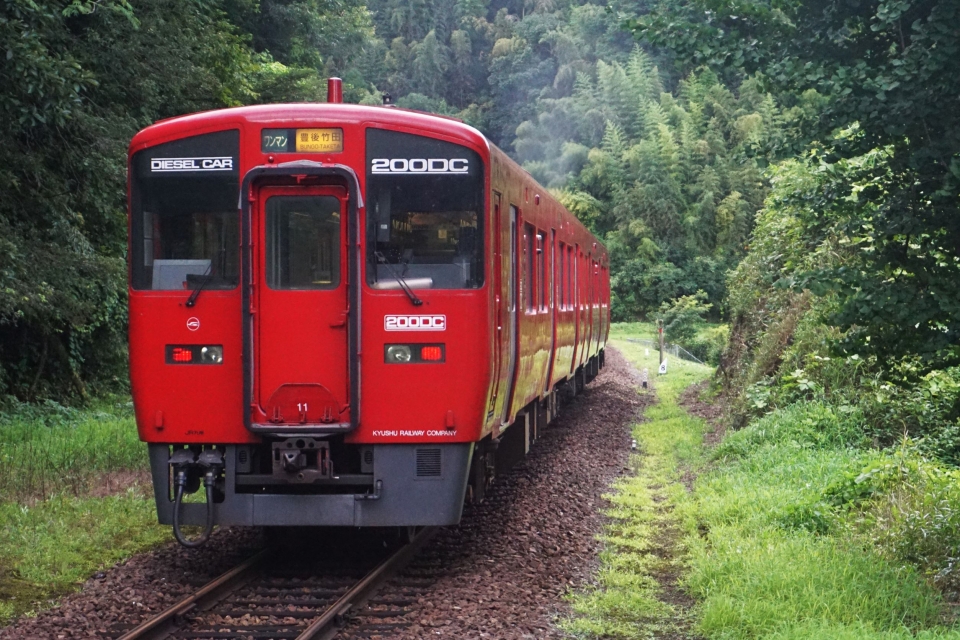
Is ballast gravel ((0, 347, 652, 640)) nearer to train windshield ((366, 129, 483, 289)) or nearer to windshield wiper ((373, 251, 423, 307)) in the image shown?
windshield wiper ((373, 251, 423, 307))

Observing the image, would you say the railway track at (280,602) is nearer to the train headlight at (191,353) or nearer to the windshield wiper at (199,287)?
the train headlight at (191,353)

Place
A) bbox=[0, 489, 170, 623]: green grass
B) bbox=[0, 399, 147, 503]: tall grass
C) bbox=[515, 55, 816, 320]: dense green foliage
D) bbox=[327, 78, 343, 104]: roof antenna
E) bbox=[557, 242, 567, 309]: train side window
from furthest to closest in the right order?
bbox=[515, 55, 816, 320]: dense green foliage, bbox=[557, 242, 567, 309]: train side window, bbox=[0, 399, 147, 503]: tall grass, bbox=[327, 78, 343, 104]: roof antenna, bbox=[0, 489, 170, 623]: green grass

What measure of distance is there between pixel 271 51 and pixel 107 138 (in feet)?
45.3

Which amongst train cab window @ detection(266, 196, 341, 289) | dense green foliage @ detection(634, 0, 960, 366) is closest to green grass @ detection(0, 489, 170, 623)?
train cab window @ detection(266, 196, 341, 289)

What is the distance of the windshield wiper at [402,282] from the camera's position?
670cm

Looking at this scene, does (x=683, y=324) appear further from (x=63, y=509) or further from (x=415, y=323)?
(x=415, y=323)

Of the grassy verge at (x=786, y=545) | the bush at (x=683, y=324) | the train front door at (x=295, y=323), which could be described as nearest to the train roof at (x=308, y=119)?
the train front door at (x=295, y=323)

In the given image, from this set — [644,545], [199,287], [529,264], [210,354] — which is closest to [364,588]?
[210,354]

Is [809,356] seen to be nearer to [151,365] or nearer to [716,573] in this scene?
[716,573]

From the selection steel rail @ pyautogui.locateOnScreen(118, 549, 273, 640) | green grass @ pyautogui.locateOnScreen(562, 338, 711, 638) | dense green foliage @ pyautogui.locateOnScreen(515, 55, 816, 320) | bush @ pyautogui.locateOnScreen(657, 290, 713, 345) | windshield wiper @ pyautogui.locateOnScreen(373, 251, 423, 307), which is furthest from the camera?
dense green foliage @ pyautogui.locateOnScreen(515, 55, 816, 320)

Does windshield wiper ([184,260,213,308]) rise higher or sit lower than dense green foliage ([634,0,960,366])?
lower

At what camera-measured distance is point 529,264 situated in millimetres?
9477

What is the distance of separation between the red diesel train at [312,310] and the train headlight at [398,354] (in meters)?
0.01

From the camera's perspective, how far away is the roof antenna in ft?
24.6
